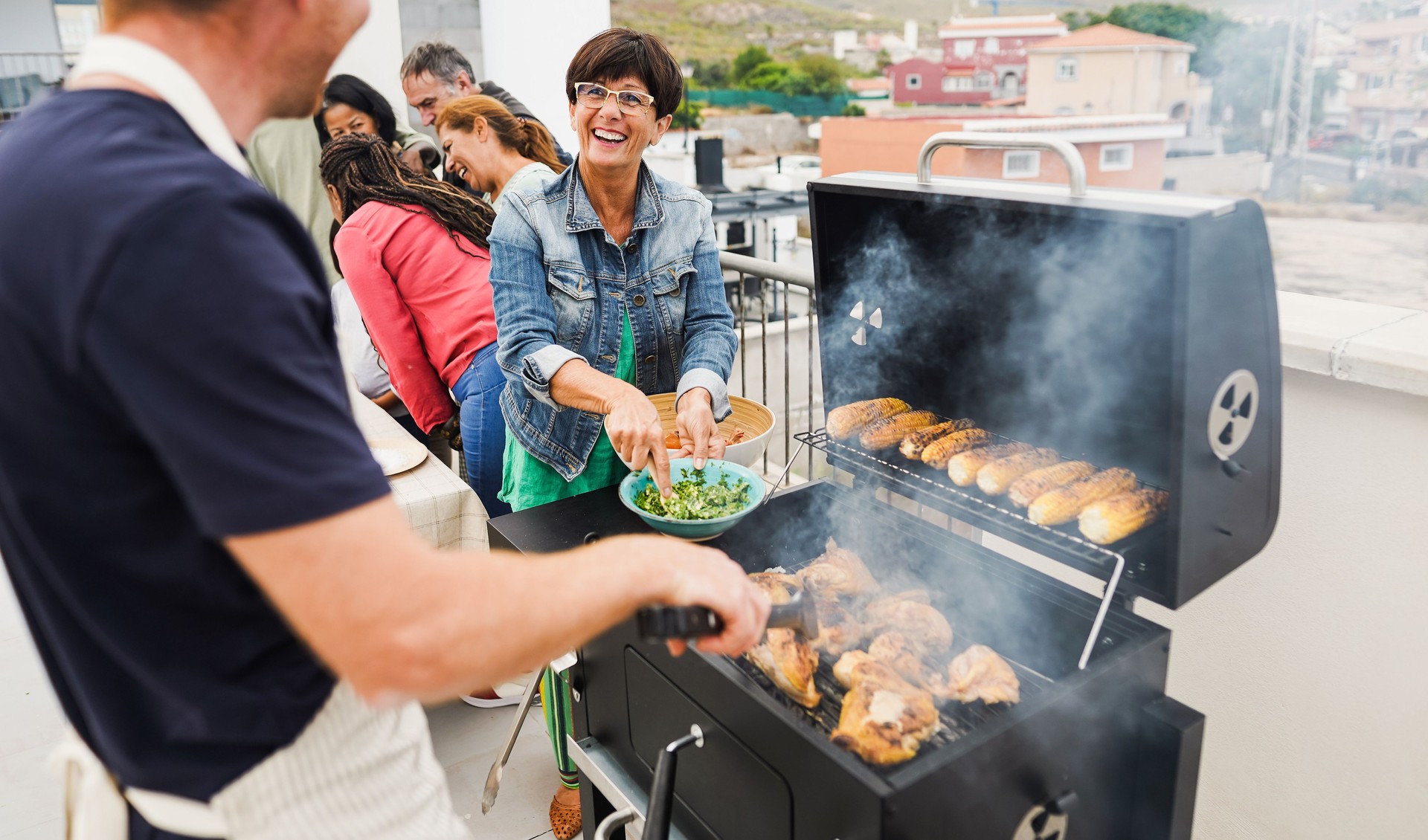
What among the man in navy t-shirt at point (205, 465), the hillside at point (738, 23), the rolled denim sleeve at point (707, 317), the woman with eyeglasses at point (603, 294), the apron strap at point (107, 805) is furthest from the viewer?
the hillside at point (738, 23)

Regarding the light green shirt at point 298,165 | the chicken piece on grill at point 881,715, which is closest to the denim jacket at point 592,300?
the chicken piece on grill at point 881,715

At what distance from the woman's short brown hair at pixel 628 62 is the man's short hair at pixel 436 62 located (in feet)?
9.09

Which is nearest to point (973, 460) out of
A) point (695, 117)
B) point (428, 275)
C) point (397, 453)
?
point (397, 453)

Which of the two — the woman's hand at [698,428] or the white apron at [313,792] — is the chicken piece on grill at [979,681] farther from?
the white apron at [313,792]

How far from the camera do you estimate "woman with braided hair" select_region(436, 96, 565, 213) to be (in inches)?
143

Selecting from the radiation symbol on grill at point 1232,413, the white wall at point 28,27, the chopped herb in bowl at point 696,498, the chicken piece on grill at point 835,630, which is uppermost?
the white wall at point 28,27

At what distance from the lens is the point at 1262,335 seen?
1.43 m

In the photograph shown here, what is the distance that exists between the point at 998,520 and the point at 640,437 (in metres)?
0.75

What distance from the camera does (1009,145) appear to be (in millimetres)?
1228

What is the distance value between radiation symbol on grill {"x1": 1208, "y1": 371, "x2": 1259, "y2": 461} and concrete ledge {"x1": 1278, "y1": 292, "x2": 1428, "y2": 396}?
1.29ft

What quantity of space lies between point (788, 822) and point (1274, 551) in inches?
53.4

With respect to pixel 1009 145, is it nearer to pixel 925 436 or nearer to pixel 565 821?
pixel 925 436

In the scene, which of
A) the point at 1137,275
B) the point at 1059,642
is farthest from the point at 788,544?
the point at 1137,275

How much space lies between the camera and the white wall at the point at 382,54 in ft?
23.2
